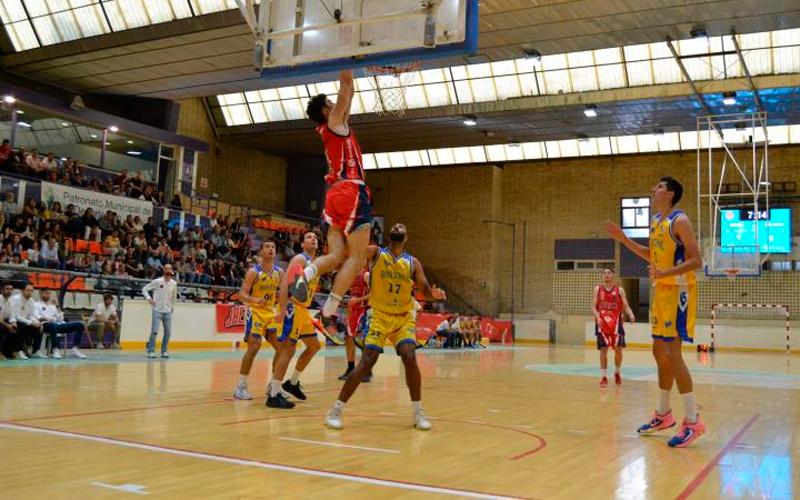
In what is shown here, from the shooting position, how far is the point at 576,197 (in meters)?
39.2

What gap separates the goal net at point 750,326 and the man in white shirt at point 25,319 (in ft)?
88.4

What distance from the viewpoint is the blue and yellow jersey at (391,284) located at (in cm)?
702

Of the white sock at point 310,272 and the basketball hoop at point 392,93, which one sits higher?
the basketball hoop at point 392,93

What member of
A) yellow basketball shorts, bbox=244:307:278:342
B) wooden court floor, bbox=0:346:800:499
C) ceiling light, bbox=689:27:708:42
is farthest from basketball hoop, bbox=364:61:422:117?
wooden court floor, bbox=0:346:800:499

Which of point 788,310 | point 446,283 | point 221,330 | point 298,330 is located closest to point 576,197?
point 446,283

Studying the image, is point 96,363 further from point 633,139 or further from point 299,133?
point 633,139

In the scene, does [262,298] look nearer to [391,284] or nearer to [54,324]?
[391,284]

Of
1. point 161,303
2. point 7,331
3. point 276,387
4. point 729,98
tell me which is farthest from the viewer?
point 729,98

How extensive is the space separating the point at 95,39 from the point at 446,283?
74.0 feet

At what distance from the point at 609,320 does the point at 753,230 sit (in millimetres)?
17192

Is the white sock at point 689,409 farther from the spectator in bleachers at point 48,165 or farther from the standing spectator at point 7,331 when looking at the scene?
the spectator in bleachers at point 48,165

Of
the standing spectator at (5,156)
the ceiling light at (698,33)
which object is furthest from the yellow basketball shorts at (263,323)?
the standing spectator at (5,156)

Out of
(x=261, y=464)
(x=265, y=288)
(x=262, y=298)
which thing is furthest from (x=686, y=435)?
(x=265, y=288)

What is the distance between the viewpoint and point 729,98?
26594 mm
